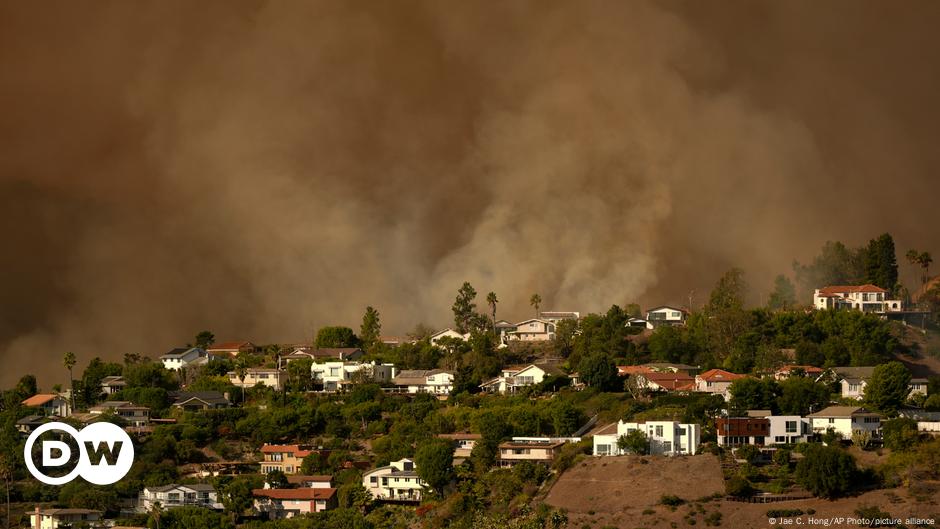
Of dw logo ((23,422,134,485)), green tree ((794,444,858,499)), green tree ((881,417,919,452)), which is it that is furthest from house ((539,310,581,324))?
green tree ((794,444,858,499))

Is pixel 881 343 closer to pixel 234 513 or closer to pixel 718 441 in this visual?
pixel 718 441

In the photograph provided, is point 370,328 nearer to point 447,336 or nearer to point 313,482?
point 447,336

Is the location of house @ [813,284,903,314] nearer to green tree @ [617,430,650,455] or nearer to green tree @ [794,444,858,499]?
green tree @ [617,430,650,455]

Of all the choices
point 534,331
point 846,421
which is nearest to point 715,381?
point 846,421

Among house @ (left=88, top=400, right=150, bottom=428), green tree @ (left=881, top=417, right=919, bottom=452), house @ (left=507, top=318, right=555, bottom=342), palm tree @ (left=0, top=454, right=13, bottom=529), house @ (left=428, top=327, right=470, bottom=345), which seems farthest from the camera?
house @ (left=507, top=318, right=555, bottom=342)

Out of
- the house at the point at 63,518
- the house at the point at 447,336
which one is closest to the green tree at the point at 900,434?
the house at the point at 447,336

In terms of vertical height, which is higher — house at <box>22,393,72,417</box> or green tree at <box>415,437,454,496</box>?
house at <box>22,393,72,417</box>
